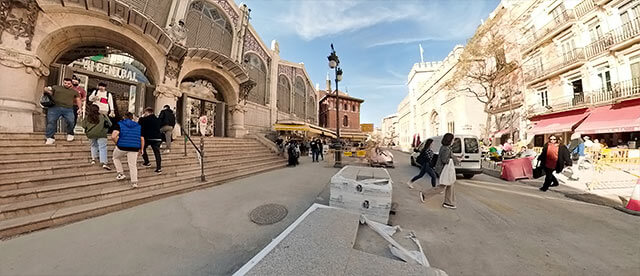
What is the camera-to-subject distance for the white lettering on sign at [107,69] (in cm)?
1087

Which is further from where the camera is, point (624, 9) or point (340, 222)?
point (624, 9)

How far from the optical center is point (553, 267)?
2240 millimetres

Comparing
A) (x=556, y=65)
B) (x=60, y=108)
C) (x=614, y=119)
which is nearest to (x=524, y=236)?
(x=60, y=108)

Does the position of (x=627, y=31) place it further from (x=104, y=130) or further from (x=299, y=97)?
(x=104, y=130)

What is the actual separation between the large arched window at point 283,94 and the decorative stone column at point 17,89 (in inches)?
523

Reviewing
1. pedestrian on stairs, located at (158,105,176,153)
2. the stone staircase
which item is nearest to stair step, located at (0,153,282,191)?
the stone staircase

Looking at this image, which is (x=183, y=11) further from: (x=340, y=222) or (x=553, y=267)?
(x=553, y=267)

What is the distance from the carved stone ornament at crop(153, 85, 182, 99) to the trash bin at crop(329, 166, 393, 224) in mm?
9355

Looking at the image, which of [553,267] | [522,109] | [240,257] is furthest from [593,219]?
[522,109]

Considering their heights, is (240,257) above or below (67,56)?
below

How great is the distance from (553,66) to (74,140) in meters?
28.0

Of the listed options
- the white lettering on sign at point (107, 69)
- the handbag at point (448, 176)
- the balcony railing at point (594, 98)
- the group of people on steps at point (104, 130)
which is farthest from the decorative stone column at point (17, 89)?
the balcony railing at point (594, 98)

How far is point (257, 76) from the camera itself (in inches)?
619

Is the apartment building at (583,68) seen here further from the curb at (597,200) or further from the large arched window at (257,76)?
the large arched window at (257,76)
